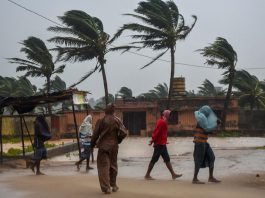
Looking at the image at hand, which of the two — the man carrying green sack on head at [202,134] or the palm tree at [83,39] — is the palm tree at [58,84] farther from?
the man carrying green sack on head at [202,134]

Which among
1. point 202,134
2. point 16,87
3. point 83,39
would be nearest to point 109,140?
point 202,134

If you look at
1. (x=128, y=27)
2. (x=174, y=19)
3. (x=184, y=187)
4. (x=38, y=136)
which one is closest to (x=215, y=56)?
(x=174, y=19)

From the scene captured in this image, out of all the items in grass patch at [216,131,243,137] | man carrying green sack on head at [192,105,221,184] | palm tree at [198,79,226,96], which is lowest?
grass patch at [216,131,243,137]

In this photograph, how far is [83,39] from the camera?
3272 centimetres

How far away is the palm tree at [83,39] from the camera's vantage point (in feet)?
104

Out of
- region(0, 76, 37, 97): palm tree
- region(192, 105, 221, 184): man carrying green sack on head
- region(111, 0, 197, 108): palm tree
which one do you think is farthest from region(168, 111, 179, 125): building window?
region(192, 105, 221, 184): man carrying green sack on head

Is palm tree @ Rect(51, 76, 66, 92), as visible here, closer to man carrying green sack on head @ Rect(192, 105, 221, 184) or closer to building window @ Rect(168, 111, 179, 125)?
building window @ Rect(168, 111, 179, 125)

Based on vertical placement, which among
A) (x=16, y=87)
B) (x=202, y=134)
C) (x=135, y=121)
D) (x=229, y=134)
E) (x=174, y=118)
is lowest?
(x=229, y=134)

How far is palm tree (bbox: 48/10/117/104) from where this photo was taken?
31.7 meters

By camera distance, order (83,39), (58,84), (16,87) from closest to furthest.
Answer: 1. (83,39)
2. (16,87)
3. (58,84)

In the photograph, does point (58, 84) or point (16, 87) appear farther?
point (58, 84)

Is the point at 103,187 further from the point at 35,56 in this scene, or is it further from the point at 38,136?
the point at 35,56

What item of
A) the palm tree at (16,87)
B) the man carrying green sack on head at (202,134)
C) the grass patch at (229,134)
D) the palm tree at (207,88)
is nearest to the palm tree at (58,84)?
the palm tree at (16,87)

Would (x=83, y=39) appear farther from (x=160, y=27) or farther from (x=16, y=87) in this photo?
(x=16, y=87)
